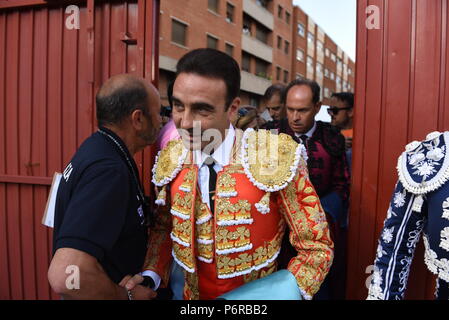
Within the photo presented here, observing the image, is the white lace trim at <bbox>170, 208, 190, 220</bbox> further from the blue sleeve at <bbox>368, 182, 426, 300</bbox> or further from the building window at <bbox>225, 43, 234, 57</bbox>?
the building window at <bbox>225, 43, 234, 57</bbox>

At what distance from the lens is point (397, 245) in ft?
4.39

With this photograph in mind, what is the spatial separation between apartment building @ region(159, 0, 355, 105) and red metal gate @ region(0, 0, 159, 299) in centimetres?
454

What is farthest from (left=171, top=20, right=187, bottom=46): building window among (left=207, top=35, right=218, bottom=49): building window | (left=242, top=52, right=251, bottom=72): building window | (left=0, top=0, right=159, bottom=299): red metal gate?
(left=0, top=0, right=159, bottom=299): red metal gate

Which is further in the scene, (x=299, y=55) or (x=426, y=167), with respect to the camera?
(x=299, y=55)

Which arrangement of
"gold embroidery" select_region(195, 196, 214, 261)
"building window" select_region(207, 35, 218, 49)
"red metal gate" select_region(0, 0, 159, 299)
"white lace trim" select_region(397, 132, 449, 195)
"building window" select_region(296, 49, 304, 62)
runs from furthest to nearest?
"building window" select_region(296, 49, 304, 62) → "building window" select_region(207, 35, 218, 49) → "red metal gate" select_region(0, 0, 159, 299) → "gold embroidery" select_region(195, 196, 214, 261) → "white lace trim" select_region(397, 132, 449, 195)

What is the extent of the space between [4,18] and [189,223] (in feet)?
7.42

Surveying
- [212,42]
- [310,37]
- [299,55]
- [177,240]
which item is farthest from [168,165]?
[310,37]

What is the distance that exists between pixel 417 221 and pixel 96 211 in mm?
1191

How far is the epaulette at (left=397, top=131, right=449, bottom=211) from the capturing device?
1.25 meters

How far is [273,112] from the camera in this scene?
380 centimetres

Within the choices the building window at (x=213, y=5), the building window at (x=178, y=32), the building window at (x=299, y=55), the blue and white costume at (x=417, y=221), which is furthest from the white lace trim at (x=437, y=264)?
the building window at (x=299, y=55)

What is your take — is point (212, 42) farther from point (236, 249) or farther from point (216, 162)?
point (236, 249)

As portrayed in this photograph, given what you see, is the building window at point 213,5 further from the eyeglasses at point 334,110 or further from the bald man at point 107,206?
the bald man at point 107,206
